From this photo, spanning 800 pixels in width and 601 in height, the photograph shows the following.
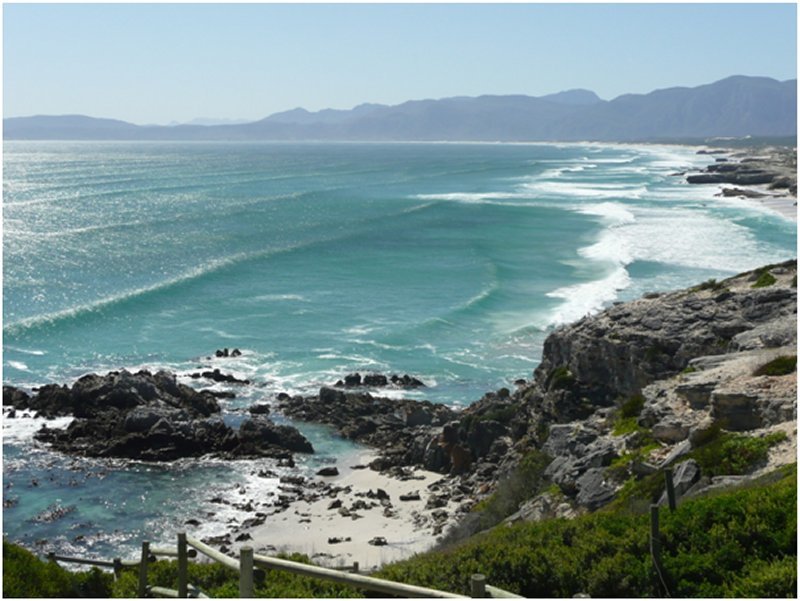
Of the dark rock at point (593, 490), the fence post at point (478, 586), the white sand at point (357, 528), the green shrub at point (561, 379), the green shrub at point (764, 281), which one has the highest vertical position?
the fence post at point (478, 586)

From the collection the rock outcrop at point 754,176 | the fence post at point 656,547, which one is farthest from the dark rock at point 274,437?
the rock outcrop at point 754,176

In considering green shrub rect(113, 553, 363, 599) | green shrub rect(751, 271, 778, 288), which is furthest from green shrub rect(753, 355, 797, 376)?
green shrub rect(113, 553, 363, 599)

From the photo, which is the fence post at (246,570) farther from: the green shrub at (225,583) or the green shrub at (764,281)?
the green shrub at (764,281)

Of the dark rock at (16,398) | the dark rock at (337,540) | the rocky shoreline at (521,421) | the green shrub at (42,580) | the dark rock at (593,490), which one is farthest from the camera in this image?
the dark rock at (16,398)

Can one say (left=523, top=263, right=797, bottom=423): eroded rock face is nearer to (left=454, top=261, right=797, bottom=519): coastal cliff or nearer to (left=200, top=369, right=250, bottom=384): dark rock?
(left=454, top=261, right=797, bottom=519): coastal cliff

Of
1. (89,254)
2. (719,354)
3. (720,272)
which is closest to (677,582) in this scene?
(719,354)

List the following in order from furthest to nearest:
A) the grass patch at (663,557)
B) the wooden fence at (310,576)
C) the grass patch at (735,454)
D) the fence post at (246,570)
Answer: the grass patch at (735,454) → the grass patch at (663,557) → the fence post at (246,570) → the wooden fence at (310,576)

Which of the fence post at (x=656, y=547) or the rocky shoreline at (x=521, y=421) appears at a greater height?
the fence post at (x=656, y=547)

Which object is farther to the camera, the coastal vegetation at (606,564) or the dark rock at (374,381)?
the dark rock at (374,381)

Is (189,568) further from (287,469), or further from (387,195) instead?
(387,195)
